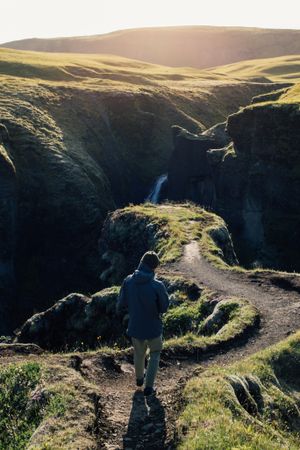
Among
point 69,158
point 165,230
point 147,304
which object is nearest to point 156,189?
point 69,158

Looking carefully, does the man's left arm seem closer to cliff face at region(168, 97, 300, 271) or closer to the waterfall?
cliff face at region(168, 97, 300, 271)

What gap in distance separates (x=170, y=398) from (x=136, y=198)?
70.9 m

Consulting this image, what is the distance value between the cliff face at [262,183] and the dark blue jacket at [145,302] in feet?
122

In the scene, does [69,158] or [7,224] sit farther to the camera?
[69,158]

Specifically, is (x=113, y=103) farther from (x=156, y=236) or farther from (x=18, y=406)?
(x=18, y=406)

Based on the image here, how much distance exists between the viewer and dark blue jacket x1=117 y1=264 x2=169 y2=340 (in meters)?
14.9

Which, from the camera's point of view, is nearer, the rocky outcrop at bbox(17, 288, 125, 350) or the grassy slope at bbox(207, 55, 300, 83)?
the rocky outcrop at bbox(17, 288, 125, 350)

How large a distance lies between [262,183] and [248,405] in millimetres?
47130

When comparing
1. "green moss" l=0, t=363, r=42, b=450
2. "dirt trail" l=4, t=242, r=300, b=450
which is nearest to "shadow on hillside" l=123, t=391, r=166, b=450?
"dirt trail" l=4, t=242, r=300, b=450

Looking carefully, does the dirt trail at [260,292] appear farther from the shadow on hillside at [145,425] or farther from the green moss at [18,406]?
the green moss at [18,406]

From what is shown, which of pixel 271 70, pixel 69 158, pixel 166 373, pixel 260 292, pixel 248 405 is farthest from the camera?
pixel 271 70

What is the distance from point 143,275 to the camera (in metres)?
15.0

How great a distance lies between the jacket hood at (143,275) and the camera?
1494 centimetres

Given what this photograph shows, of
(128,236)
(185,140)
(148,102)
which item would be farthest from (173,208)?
(148,102)
